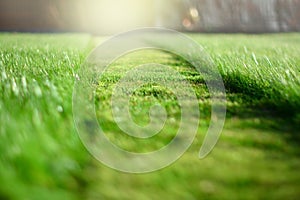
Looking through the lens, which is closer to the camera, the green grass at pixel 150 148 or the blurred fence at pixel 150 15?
the green grass at pixel 150 148

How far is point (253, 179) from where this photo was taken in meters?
2.21

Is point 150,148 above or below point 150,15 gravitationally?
below

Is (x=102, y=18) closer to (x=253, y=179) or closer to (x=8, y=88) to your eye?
(x=8, y=88)

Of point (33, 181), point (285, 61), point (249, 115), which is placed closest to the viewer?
point (33, 181)

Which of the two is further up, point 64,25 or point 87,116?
point 64,25

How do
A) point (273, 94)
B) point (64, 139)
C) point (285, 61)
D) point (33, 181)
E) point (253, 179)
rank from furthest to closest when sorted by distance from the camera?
point (285, 61) < point (273, 94) < point (64, 139) < point (253, 179) < point (33, 181)

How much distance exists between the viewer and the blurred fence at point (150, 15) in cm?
1553

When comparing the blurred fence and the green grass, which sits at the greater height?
the blurred fence

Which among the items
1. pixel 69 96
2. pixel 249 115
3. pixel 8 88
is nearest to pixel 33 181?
pixel 69 96

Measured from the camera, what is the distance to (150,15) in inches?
628

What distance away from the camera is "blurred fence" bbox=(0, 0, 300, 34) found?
15531 millimetres

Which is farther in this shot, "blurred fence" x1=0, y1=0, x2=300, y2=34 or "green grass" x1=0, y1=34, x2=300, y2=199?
"blurred fence" x1=0, y1=0, x2=300, y2=34

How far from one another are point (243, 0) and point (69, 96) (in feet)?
43.3

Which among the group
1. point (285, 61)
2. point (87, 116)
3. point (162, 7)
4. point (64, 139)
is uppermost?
point (162, 7)
